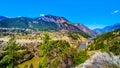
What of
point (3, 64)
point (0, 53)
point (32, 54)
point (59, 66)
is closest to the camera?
point (59, 66)

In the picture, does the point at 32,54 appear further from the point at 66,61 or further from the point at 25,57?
the point at 66,61

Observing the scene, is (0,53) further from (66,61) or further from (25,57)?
(66,61)

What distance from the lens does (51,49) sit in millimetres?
131000

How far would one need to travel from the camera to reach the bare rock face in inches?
1173

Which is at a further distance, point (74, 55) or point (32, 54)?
point (32, 54)

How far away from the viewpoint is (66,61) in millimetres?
78688

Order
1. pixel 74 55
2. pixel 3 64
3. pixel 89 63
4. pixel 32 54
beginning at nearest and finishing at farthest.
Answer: pixel 89 63 < pixel 74 55 < pixel 3 64 < pixel 32 54

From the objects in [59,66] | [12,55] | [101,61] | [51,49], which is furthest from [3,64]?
[101,61]

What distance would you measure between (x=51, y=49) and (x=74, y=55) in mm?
→ 38401

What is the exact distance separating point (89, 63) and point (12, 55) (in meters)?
73.6

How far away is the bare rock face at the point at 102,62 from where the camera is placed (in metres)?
29.8

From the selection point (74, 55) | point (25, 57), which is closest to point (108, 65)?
point (74, 55)

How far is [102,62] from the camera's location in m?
31.1

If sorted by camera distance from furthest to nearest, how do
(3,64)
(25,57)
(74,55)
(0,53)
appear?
(25,57), (0,53), (3,64), (74,55)
